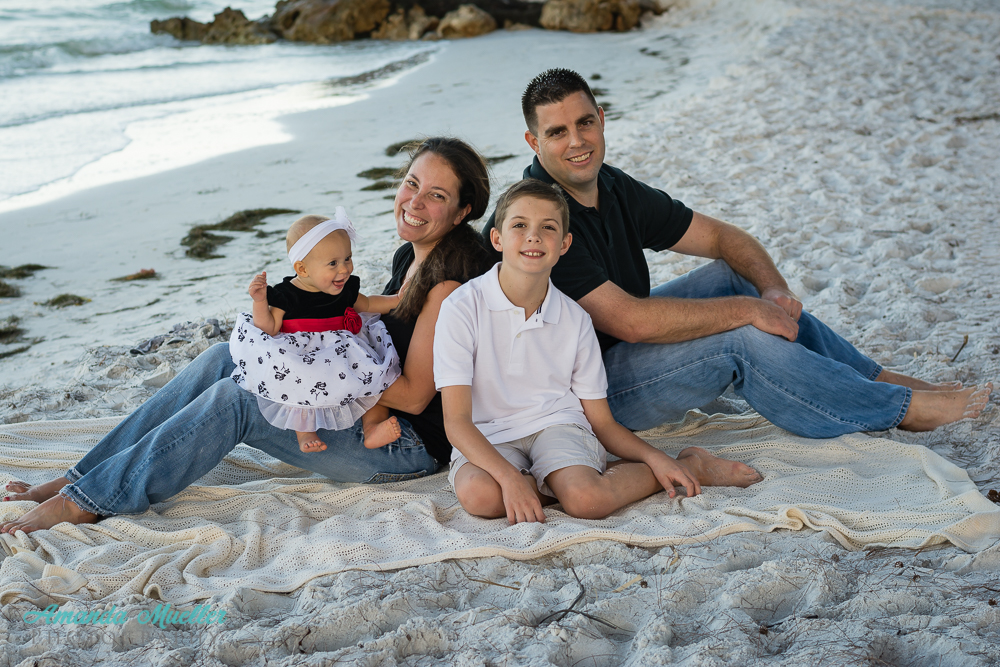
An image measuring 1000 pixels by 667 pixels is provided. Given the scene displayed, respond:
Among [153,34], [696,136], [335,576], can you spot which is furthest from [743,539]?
[153,34]

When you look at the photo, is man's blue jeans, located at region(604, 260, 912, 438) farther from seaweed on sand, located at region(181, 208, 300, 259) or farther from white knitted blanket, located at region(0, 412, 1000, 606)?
seaweed on sand, located at region(181, 208, 300, 259)

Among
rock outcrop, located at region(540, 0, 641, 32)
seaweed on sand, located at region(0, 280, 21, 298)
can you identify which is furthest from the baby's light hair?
rock outcrop, located at region(540, 0, 641, 32)

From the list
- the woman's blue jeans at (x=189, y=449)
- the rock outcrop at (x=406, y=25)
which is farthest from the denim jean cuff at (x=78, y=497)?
the rock outcrop at (x=406, y=25)

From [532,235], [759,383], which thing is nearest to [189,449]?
[532,235]

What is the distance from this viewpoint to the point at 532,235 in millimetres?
2543

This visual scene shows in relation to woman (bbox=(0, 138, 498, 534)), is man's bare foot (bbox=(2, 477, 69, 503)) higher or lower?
lower

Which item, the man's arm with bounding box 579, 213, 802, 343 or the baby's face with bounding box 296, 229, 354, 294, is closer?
the baby's face with bounding box 296, 229, 354, 294

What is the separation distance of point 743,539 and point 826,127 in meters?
5.68

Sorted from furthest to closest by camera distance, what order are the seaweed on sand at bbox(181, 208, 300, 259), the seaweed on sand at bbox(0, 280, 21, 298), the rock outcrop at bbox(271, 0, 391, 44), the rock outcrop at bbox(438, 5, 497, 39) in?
the rock outcrop at bbox(271, 0, 391, 44) → the rock outcrop at bbox(438, 5, 497, 39) → the seaweed on sand at bbox(181, 208, 300, 259) → the seaweed on sand at bbox(0, 280, 21, 298)

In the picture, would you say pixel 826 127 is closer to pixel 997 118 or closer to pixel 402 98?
pixel 997 118

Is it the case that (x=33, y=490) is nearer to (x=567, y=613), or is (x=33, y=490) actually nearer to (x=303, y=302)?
(x=303, y=302)

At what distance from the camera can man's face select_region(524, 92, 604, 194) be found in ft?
9.84

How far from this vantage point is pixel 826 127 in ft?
23.3

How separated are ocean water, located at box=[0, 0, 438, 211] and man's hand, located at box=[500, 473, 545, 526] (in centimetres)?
Result: 582
